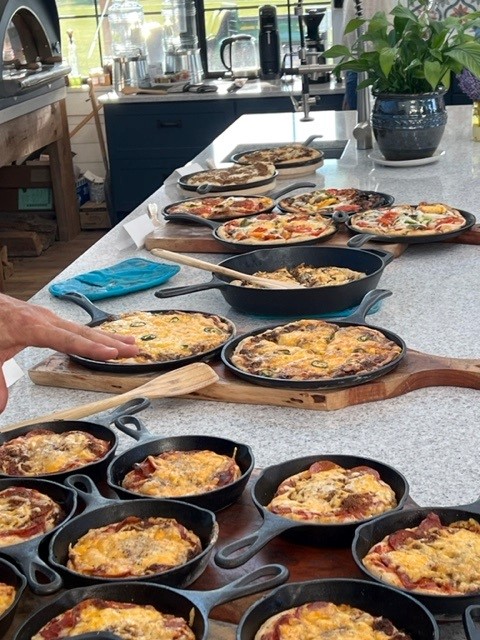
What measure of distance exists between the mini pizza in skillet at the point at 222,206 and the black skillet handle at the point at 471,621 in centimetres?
186

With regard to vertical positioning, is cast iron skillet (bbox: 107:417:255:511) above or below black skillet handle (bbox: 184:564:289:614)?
below

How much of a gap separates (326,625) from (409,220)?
1666mm

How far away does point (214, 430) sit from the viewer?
1550mm

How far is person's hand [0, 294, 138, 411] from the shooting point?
1.63 m

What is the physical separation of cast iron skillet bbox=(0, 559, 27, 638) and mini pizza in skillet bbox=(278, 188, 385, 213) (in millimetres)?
1748

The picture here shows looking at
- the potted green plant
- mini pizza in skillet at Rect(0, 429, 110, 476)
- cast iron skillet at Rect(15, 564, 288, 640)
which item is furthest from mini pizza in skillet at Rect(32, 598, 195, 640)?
the potted green plant

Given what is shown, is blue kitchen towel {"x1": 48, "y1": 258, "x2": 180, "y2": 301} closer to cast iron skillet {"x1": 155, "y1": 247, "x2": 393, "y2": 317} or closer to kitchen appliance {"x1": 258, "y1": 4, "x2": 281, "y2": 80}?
cast iron skillet {"x1": 155, "y1": 247, "x2": 393, "y2": 317}

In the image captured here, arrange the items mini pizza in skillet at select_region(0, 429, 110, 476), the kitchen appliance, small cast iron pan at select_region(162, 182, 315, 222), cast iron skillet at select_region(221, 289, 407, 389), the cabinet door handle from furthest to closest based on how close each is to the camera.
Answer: the kitchen appliance < the cabinet door handle < small cast iron pan at select_region(162, 182, 315, 222) < cast iron skillet at select_region(221, 289, 407, 389) < mini pizza in skillet at select_region(0, 429, 110, 476)

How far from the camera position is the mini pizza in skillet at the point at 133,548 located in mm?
1034

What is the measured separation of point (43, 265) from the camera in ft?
20.2

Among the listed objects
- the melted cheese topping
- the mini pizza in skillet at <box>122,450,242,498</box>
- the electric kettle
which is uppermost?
the electric kettle

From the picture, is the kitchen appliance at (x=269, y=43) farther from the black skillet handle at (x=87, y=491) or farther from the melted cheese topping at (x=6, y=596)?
the melted cheese topping at (x=6, y=596)

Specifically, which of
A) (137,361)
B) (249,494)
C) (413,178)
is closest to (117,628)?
(249,494)

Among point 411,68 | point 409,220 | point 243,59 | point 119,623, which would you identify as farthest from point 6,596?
point 243,59
